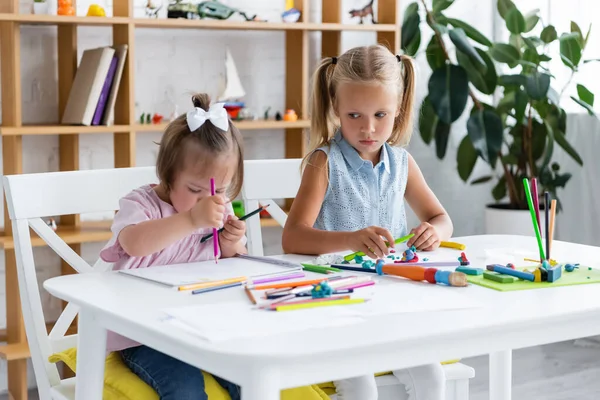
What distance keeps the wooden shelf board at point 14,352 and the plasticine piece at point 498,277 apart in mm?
1756

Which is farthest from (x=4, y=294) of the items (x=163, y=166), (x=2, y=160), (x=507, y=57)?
(x=507, y=57)

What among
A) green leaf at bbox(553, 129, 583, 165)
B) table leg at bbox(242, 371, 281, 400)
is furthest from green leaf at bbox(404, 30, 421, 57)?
table leg at bbox(242, 371, 281, 400)

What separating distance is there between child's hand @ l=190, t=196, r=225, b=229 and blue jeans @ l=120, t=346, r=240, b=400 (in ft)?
0.76

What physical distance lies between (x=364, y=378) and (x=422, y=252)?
0.37 meters

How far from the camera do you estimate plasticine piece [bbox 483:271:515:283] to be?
1.39m

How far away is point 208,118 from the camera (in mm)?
→ 1668

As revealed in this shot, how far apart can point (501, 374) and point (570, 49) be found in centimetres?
198

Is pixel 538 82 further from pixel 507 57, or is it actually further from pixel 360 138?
pixel 360 138

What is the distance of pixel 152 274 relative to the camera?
4.83 ft

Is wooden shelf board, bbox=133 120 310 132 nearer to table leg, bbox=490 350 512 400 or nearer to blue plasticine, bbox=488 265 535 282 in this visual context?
table leg, bbox=490 350 512 400

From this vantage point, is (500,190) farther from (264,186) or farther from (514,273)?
(514,273)

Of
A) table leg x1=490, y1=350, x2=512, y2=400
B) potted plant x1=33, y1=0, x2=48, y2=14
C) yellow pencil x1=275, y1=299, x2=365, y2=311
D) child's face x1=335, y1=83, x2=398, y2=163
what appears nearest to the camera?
yellow pencil x1=275, y1=299, x2=365, y2=311

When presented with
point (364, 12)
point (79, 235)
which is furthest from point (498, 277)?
point (364, 12)

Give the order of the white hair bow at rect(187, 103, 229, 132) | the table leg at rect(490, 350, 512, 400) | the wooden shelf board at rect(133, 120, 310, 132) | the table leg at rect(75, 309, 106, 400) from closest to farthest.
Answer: the table leg at rect(75, 309, 106, 400) < the white hair bow at rect(187, 103, 229, 132) < the table leg at rect(490, 350, 512, 400) < the wooden shelf board at rect(133, 120, 310, 132)
